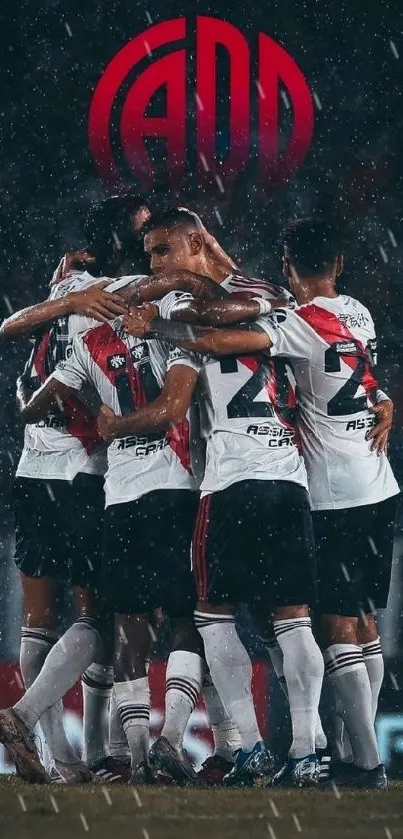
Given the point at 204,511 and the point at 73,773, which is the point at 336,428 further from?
the point at 73,773

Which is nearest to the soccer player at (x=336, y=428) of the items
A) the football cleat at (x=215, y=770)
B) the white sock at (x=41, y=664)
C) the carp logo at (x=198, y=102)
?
the football cleat at (x=215, y=770)

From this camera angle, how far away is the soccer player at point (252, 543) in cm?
442

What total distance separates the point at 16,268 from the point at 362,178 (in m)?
2.12

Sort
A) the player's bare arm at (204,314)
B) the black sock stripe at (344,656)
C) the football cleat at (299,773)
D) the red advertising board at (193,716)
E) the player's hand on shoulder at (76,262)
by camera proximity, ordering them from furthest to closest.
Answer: the red advertising board at (193,716)
the player's hand on shoulder at (76,262)
the player's bare arm at (204,314)
the black sock stripe at (344,656)
the football cleat at (299,773)

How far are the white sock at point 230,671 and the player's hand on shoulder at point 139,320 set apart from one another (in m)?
1.08

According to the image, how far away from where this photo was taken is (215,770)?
188 inches

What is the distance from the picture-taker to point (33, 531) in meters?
5.16

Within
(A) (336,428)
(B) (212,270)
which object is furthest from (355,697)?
(B) (212,270)

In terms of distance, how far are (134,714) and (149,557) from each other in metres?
0.55

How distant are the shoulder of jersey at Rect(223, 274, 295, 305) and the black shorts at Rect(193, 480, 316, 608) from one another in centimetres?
81

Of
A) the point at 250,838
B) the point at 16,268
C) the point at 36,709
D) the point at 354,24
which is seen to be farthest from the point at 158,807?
the point at 354,24

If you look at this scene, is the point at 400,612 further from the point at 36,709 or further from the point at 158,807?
the point at 158,807

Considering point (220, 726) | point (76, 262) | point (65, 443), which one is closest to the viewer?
point (220, 726)

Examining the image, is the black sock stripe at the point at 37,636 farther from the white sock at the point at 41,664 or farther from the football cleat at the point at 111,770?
the football cleat at the point at 111,770
